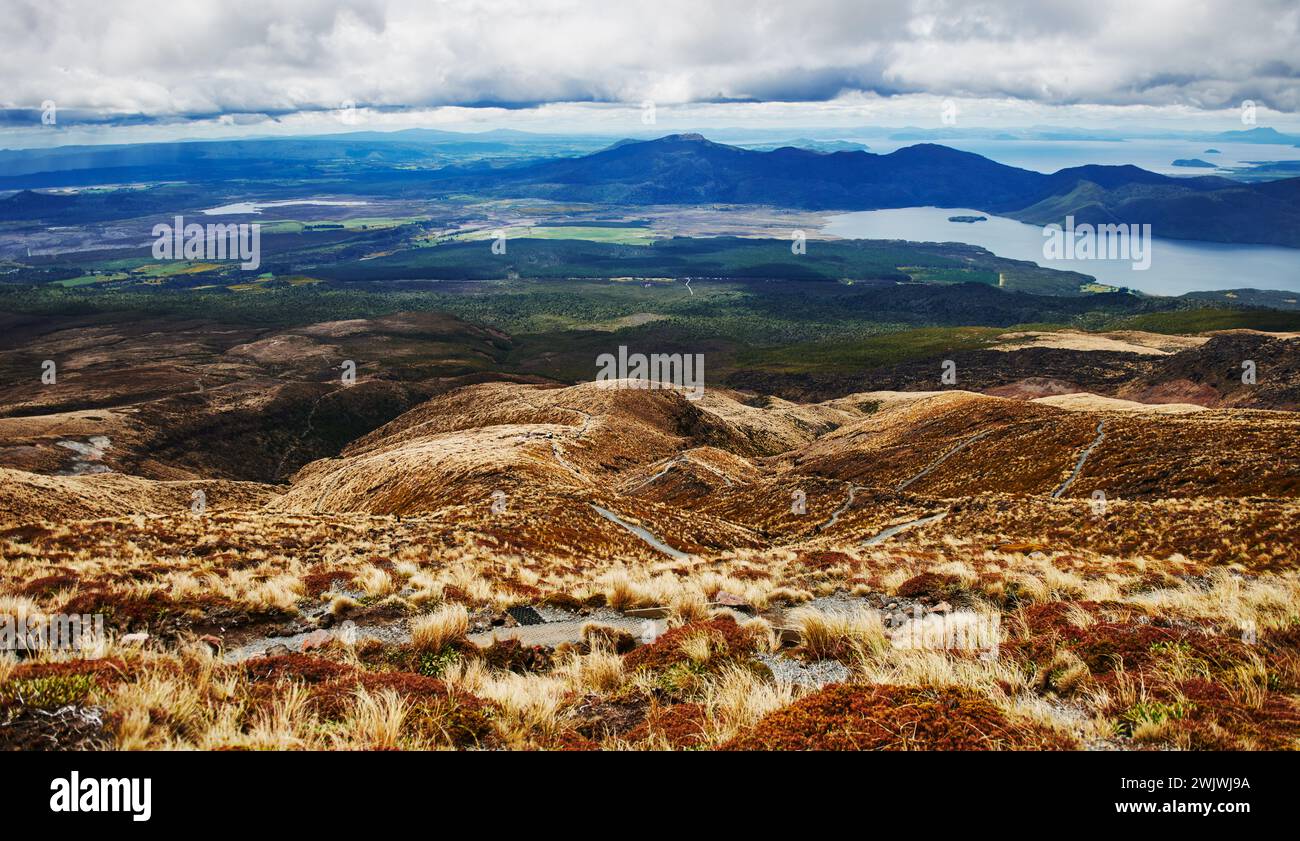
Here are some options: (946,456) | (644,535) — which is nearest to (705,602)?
(644,535)

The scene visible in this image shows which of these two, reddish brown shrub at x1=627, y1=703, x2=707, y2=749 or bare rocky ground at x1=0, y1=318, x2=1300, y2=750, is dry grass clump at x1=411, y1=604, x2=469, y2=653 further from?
reddish brown shrub at x1=627, y1=703, x2=707, y2=749

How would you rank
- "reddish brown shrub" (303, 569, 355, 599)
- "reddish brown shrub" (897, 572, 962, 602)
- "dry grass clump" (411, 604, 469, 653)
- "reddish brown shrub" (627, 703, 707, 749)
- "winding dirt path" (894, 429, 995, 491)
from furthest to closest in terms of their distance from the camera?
"winding dirt path" (894, 429, 995, 491), "reddish brown shrub" (897, 572, 962, 602), "reddish brown shrub" (303, 569, 355, 599), "dry grass clump" (411, 604, 469, 653), "reddish brown shrub" (627, 703, 707, 749)

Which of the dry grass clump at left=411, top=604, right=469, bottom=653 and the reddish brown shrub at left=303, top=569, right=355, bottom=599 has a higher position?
the dry grass clump at left=411, top=604, right=469, bottom=653

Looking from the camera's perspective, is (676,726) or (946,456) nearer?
(676,726)

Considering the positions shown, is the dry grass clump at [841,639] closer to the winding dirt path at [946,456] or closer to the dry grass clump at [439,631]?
the dry grass clump at [439,631]

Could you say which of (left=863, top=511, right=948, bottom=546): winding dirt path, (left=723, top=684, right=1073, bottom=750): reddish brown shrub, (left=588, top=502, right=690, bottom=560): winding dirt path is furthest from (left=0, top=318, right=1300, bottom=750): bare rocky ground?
(left=863, top=511, right=948, bottom=546): winding dirt path

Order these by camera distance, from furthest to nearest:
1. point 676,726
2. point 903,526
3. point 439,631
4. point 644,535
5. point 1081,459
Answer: point 1081,459, point 903,526, point 644,535, point 439,631, point 676,726

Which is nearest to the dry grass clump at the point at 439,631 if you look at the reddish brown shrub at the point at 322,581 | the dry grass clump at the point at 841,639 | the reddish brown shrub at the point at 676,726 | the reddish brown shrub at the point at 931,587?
the reddish brown shrub at the point at 322,581

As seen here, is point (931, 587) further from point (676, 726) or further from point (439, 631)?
point (439, 631)

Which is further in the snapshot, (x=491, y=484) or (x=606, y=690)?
(x=491, y=484)
